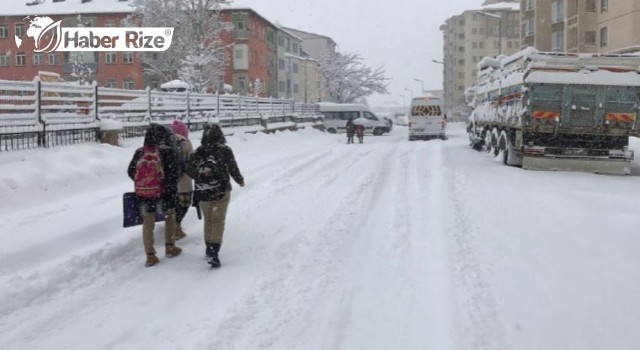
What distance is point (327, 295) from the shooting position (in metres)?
5.97

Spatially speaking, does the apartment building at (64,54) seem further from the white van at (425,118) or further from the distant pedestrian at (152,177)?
the distant pedestrian at (152,177)

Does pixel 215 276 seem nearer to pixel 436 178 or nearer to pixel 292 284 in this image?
pixel 292 284

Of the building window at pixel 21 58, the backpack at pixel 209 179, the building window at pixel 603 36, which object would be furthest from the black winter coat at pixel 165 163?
the building window at pixel 21 58

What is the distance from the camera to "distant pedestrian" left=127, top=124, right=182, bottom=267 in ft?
23.2

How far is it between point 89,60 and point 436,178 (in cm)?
5451

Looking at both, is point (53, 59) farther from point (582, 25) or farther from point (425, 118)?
point (582, 25)

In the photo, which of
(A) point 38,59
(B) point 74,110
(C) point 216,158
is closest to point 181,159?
(C) point 216,158

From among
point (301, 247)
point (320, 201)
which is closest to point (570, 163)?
point (320, 201)

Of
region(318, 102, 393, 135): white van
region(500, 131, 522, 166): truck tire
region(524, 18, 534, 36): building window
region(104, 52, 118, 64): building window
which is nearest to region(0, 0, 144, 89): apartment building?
region(104, 52, 118, 64): building window

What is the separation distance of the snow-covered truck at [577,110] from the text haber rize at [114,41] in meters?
33.4

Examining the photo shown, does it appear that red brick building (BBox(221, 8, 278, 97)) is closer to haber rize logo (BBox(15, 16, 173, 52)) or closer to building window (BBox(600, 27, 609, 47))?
haber rize logo (BBox(15, 16, 173, 52))

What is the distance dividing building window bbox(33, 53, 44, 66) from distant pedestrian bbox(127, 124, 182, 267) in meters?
66.3

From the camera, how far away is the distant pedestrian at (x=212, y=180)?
6.97 m

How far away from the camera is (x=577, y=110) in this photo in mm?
15867
